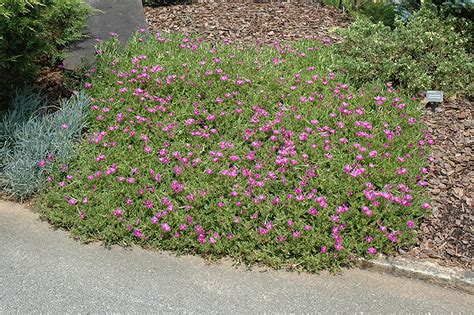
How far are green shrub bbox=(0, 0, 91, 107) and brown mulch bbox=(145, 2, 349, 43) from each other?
1.48 metres

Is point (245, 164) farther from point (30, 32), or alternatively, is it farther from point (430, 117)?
point (30, 32)

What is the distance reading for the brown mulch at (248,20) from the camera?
6934mm

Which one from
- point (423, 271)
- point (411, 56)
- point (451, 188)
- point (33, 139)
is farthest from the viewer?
point (411, 56)

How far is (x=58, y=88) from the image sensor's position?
5676 millimetres

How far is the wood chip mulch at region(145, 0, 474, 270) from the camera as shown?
3.88 m

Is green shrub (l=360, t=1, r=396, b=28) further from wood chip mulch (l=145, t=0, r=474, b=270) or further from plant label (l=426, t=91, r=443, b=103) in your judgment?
plant label (l=426, t=91, r=443, b=103)

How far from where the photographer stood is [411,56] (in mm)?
5715

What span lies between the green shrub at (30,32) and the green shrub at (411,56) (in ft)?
9.62

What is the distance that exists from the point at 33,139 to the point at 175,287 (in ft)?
6.92

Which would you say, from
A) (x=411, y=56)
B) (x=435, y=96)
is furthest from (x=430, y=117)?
(x=411, y=56)

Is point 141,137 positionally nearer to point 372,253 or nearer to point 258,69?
point 258,69

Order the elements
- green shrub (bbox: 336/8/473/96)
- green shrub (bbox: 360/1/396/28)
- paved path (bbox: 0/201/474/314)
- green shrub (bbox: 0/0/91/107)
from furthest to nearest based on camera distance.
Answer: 1. green shrub (bbox: 360/1/396/28)
2. green shrub (bbox: 336/8/473/96)
3. green shrub (bbox: 0/0/91/107)
4. paved path (bbox: 0/201/474/314)

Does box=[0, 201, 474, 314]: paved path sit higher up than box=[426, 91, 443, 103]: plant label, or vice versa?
box=[426, 91, 443, 103]: plant label

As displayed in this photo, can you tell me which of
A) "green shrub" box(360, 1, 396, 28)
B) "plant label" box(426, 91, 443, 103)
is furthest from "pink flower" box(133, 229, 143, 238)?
"green shrub" box(360, 1, 396, 28)
